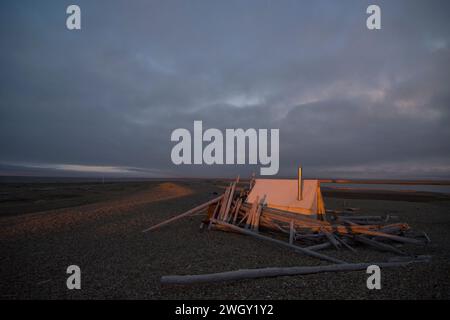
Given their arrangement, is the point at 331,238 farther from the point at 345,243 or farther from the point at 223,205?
the point at 223,205

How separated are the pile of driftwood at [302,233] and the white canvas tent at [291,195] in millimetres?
1642

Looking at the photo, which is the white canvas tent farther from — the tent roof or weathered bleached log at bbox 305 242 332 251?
weathered bleached log at bbox 305 242 332 251

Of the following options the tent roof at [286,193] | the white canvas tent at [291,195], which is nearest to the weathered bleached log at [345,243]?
the white canvas tent at [291,195]

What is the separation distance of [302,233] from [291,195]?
355cm

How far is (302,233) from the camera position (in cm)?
1090

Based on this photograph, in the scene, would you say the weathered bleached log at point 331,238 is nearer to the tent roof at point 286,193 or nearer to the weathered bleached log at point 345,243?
the weathered bleached log at point 345,243

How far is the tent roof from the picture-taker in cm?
1335

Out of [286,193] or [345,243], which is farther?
[286,193]

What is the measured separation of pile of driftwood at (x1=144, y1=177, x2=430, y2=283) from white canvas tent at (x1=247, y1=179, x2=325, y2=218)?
1.64 meters

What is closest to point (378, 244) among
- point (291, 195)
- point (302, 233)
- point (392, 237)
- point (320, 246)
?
point (392, 237)

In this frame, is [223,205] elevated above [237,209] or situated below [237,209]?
above

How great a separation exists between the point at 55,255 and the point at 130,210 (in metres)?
10.4

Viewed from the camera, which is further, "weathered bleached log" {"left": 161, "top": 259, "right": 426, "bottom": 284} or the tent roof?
the tent roof

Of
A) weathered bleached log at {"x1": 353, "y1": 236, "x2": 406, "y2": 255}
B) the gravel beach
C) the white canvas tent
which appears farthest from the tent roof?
the gravel beach
